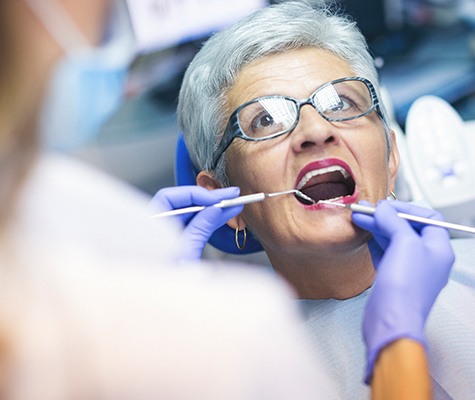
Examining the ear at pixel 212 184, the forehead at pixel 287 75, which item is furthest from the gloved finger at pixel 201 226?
the forehead at pixel 287 75

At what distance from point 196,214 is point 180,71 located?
1.70 metres

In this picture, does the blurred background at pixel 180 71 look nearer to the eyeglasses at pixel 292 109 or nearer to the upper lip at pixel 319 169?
the eyeglasses at pixel 292 109

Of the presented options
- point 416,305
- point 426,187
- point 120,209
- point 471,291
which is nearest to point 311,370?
point 120,209

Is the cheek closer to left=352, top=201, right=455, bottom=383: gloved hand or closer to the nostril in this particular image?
the nostril

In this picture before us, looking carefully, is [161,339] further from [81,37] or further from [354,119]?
[354,119]

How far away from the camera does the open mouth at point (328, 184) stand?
1.47 meters

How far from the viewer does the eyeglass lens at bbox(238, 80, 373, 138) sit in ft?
4.91

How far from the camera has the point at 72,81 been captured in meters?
1.15

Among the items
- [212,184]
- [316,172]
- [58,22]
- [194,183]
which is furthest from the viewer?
[194,183]

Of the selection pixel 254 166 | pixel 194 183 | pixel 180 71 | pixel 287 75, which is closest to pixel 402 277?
pixel 254 166

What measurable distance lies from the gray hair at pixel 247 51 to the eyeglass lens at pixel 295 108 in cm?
8

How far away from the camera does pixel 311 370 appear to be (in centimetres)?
79

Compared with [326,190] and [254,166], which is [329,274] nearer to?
[326,190]

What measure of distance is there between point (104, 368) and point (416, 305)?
67 cm
